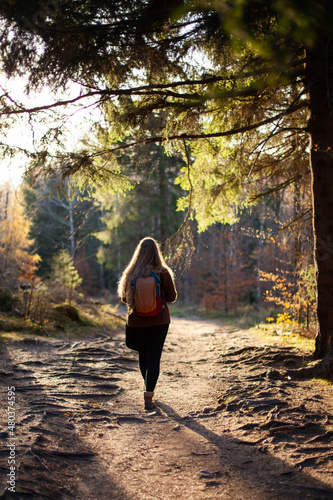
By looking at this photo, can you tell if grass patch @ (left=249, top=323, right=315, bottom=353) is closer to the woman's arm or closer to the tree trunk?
the tree trunk

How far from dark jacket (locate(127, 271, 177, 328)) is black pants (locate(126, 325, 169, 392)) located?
9 cm

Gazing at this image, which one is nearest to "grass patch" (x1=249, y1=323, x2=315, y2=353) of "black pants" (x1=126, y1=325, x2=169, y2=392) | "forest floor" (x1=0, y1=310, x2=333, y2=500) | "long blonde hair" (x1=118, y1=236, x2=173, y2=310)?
"forest floor" (x1=0, y1=310, x2=333, y2=500)

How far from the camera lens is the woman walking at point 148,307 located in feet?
15.6

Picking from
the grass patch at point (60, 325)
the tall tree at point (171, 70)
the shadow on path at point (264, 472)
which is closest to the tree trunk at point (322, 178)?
the tall tree at point (171, 70)

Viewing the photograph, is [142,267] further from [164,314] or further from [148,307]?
[164,314]

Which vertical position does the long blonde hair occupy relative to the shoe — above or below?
above

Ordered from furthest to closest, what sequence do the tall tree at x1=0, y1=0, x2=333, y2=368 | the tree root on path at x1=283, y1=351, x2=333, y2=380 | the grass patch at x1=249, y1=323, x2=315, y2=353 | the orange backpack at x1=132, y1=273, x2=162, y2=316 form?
the grass patch at x1=249, y1=323, x2=315, y2=353 → the tree root on path at x1=283, y1=351, x2=333, y2=380 → the tall tree at x1=0, y1=0, x2=333, y2=368 → the orange backpack at x1=132, y1=273, x2=162, y2=316

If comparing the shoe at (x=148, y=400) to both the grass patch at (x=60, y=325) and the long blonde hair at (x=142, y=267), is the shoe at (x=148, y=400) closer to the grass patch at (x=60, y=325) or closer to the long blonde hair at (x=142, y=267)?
the long blonde hair at (x=142, y=267)

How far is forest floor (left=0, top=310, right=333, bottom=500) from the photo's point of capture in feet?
9.43

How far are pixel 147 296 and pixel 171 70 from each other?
3769 mm

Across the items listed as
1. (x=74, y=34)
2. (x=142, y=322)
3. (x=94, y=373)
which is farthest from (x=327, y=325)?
(x=74, y=34)

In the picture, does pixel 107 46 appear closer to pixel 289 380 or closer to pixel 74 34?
pixel 74 34

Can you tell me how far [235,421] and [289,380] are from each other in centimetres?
156

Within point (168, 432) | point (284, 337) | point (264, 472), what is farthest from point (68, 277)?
point (264, 472)
